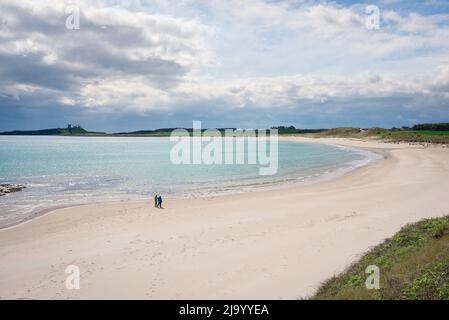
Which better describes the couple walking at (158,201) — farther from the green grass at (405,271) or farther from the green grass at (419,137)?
the green grass at (419,137)

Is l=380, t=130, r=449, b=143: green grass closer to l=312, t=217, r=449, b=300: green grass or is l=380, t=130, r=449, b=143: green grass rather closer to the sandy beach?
the sandy beach

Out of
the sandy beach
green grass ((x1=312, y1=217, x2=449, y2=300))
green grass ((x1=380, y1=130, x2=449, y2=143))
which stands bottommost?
the sandy beach

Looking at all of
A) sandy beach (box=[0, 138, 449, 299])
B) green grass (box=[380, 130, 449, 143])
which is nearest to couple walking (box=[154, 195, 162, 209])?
sandy beach (box=[0, 138, 449, 299])

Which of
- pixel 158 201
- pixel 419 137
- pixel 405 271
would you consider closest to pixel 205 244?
pixel 405 271

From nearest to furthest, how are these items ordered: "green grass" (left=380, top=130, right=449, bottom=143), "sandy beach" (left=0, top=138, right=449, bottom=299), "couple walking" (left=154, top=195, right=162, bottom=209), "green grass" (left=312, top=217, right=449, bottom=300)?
1. "green grass" (left=312, top=217, right=449, bottom=300)
2. "sandy beach" (left=0, top=138, right=449, bottom=299)
3. "couple walking" (left=154, top=195, right=162, bottom=209)
4. "green grass" (left=380, top=130, right=449, bottom=143)

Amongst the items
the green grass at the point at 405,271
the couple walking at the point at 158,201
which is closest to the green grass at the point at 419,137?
the couple walking at the point at 158,201

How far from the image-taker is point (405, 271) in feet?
31.6

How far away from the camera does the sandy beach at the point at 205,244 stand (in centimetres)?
1180

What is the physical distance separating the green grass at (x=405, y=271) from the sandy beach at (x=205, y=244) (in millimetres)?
909

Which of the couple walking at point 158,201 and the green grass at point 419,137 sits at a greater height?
the green grass at point 419,137

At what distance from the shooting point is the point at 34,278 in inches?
511

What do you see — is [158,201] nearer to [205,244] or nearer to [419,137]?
[205,244]

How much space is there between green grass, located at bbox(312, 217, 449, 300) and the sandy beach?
91 centimetres

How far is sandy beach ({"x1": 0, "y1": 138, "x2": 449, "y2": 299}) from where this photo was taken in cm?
1180
